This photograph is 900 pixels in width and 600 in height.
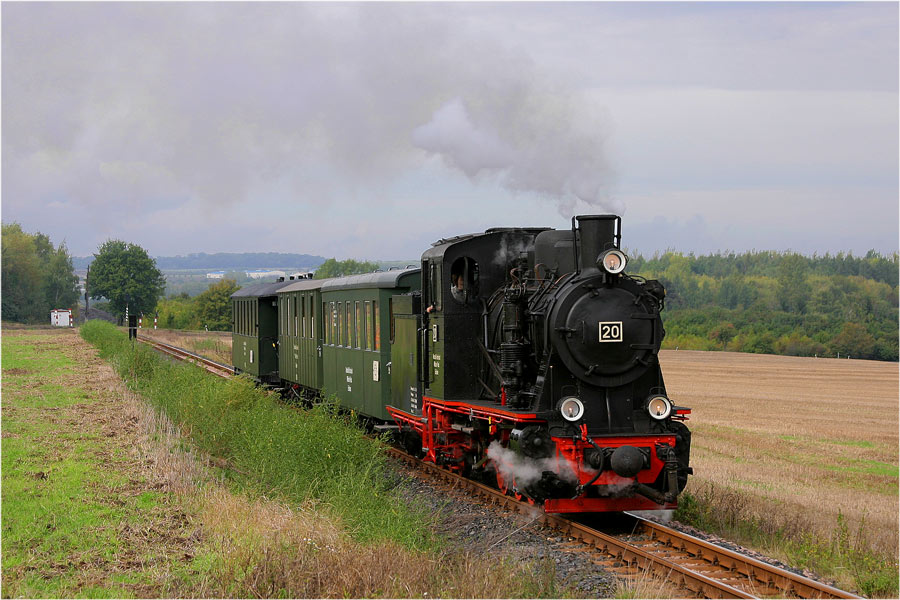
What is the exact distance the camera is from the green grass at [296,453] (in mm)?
8859

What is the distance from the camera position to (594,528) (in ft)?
31.9

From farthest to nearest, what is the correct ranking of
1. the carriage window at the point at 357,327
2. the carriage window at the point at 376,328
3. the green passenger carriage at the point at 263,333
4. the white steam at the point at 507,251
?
1. the green passenger carriage at the point at 263,333
2. the carriage window at the point at 357,327
3. the carriage window at the point at 376,328
4. the white steam at the point at 507,251

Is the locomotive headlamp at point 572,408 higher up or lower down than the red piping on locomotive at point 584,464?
higher up

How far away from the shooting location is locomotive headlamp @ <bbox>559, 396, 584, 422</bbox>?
956 centimetres

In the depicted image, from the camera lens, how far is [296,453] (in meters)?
11.4

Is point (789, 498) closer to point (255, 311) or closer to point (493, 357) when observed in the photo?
point (493, 357)

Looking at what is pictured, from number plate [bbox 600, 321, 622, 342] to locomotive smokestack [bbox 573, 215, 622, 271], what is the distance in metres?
0.69

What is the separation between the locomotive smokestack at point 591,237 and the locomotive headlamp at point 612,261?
0.71ft

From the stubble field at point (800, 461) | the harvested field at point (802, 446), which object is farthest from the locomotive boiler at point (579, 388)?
the harvested field at point (802, 446)

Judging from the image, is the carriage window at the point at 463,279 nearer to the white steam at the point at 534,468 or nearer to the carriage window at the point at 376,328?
the white steam at the point at 534,468

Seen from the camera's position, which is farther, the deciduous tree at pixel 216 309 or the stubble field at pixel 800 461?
the deciduous tree at pixel 216 309

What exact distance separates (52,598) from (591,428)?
5.67 m

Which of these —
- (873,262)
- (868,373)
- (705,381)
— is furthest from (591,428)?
(873,262)

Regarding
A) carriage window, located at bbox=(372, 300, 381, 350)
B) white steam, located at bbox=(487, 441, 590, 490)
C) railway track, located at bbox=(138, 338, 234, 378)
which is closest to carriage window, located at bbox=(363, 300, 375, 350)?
carriage window, located at bbox=(372, 300, 381, 350)
